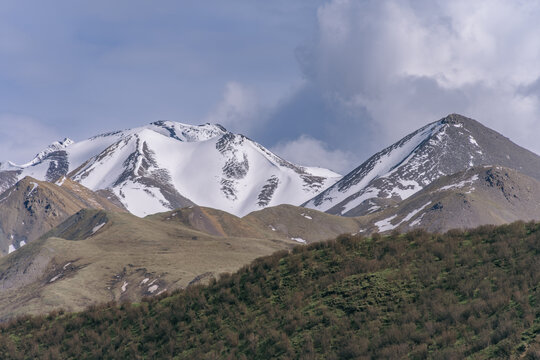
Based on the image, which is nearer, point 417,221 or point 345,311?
point 345,311

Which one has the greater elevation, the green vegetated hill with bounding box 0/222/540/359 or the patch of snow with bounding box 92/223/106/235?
the patch of snow with bounding box 92/223/106/235

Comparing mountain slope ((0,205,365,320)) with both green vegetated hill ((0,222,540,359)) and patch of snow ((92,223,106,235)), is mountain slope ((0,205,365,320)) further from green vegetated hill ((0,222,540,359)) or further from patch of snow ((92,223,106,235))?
green vegetated hill ((0,222,540,359))

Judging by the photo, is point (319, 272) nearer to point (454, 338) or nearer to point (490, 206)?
point (454, 338)

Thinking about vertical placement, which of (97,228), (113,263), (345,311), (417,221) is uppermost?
(97,228)

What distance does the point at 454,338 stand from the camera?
18.8 m

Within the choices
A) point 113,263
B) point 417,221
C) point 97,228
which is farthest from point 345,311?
point 417,221

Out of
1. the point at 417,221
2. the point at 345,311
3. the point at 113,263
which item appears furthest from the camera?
the point at 417,221

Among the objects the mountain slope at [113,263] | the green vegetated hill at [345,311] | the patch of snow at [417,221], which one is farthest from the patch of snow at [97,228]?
the green vegetated hill at [345,311]

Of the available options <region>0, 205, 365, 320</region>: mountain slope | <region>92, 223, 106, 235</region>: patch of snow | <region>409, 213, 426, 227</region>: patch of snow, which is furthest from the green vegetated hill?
<region>409, 213, 426, 227</region>: patch of snow

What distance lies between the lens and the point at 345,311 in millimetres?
23609

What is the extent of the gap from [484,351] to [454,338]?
52.7 inches

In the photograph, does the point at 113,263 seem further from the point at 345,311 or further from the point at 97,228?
the point at 345,311

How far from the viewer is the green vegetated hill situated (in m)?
19.4

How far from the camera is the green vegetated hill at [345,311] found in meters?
19.4
